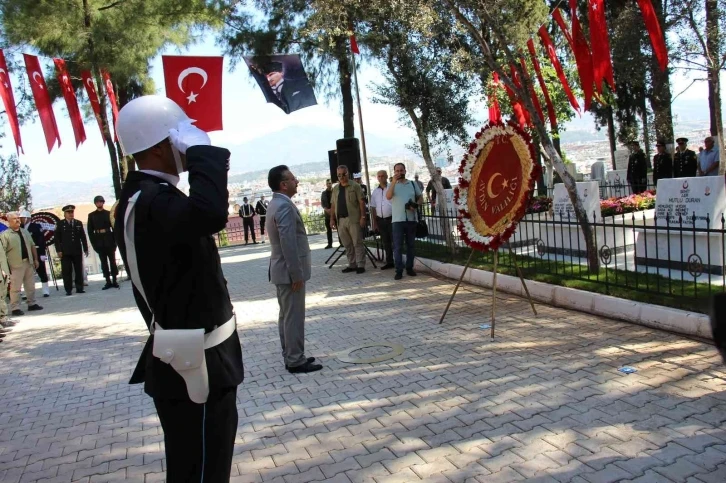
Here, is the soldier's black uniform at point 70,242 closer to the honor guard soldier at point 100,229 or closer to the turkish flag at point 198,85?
the honor guard soldier at point 100,229

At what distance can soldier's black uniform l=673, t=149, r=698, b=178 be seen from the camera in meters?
13.1

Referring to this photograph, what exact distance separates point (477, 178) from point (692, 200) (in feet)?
11.2

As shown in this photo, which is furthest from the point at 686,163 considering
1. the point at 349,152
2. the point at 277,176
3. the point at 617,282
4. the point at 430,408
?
the point at 430,408

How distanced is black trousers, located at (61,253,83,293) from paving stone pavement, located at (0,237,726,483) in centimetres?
660

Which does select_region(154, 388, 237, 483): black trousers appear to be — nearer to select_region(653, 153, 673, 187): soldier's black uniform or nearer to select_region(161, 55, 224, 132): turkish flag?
select_region(161, 55, 224, 132): turkish flag

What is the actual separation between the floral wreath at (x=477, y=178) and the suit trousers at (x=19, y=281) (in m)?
9.23

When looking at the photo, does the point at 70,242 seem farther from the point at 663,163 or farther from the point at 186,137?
the point at 663,163

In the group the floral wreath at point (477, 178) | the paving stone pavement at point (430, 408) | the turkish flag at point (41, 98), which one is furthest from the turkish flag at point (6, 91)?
the floral wreath at point (477, 178)

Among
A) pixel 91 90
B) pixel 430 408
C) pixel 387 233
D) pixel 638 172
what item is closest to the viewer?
pixel 430 408

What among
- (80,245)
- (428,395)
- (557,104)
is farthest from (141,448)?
(557,104)

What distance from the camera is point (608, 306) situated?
262 inches

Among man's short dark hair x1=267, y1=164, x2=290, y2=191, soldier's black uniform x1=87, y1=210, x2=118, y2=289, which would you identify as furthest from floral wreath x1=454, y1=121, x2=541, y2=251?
soldier's black uniform x1=87, y1=210, x2=118, y2=289

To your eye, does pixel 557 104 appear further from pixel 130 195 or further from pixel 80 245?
pixel 130 195

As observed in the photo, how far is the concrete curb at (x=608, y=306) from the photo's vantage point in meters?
5.64
